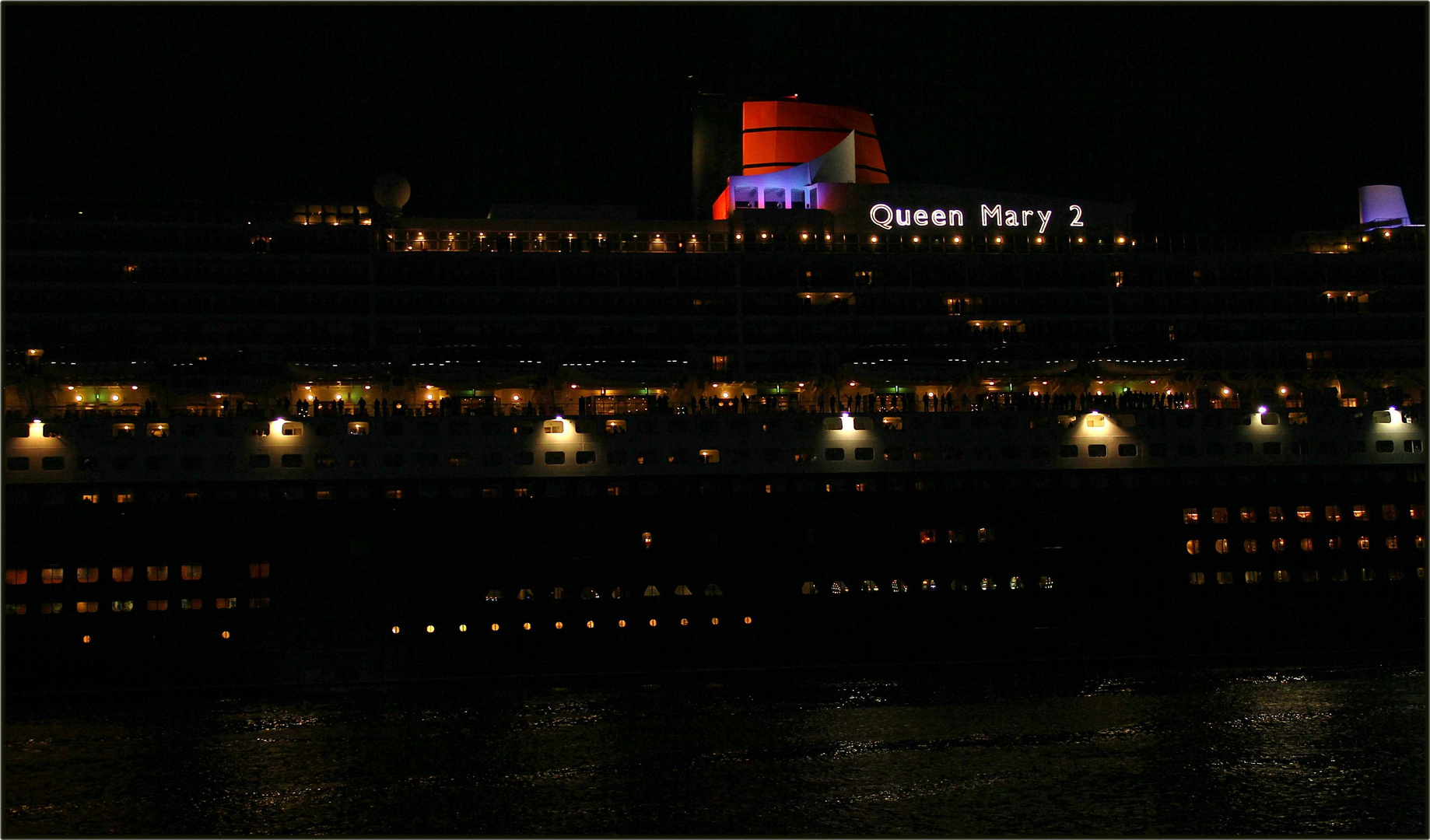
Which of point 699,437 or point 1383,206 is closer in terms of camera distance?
point 699,437

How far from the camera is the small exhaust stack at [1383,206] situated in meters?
42.8

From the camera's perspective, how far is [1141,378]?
40.1 m

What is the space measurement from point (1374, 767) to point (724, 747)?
12262 mm

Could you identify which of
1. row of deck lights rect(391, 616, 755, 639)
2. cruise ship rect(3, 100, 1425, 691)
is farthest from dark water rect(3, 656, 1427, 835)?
cruise ship rect(3, 100, 1425, 691)

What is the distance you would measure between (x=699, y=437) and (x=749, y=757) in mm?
10932

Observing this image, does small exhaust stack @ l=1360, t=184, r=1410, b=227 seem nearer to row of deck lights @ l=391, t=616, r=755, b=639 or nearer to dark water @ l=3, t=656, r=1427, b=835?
dark water @ l=3, t=656, r=1427, b=835

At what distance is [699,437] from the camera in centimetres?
3656

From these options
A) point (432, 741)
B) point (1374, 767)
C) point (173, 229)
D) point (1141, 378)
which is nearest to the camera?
point (1374, 767)

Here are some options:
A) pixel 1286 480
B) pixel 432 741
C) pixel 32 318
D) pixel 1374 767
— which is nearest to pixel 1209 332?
pixel 1286 480

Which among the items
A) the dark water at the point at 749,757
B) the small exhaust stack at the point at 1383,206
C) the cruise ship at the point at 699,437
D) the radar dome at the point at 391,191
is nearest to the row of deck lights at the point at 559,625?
the cruise ship at the point at 699,437

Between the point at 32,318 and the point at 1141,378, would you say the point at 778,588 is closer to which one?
the point at 1141,378

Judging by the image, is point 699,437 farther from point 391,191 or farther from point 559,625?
point 391,191

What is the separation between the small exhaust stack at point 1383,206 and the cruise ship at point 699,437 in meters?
0.32

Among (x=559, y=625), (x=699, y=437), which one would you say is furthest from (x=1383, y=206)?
(x=559, y=625)
